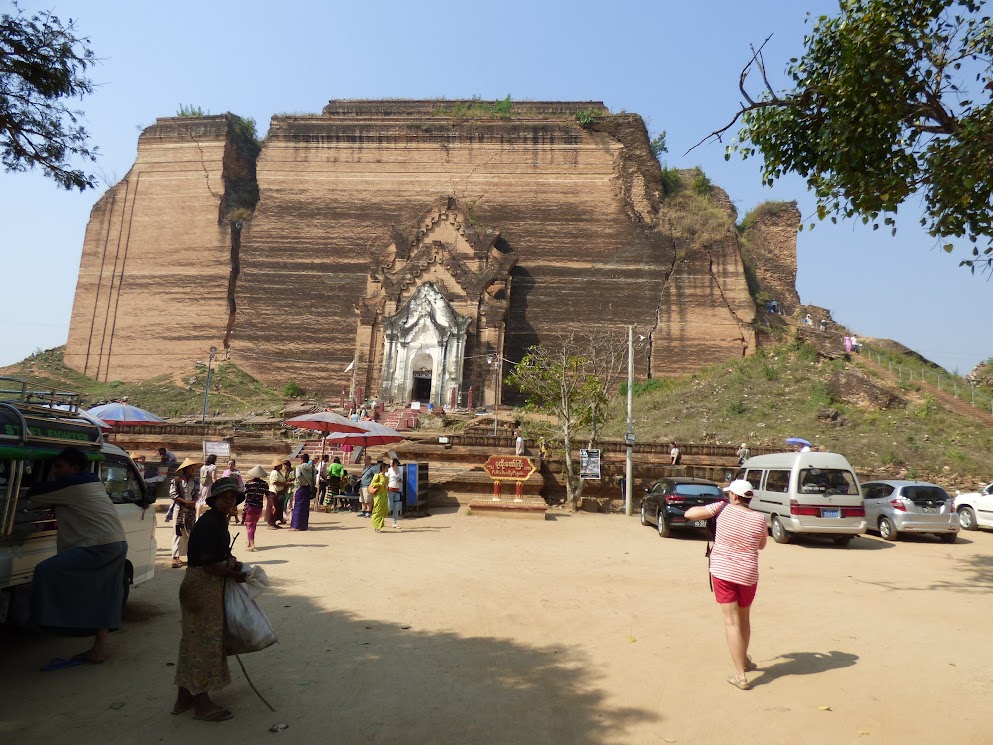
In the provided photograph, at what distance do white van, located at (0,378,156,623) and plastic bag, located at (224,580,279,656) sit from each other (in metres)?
1.85

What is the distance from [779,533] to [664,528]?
215 cm

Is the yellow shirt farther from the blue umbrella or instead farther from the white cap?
the white cap

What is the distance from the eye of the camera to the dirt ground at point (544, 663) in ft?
14.0

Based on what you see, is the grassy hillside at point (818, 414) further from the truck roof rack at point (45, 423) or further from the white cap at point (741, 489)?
the truck roof rack at point (45, 423)

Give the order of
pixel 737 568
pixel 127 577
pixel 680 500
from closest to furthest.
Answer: pixel 737 568, pixel 127 577, pixel 680 500

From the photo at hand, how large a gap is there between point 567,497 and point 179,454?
1261 cm

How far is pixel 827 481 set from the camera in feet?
41.5

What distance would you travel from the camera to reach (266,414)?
3111 cm

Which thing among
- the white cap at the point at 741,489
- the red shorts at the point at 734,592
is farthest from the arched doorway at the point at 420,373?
the red shorts at the point at 734,592

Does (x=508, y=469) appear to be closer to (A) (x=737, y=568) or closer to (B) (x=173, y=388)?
(A) (x=737, y=568)

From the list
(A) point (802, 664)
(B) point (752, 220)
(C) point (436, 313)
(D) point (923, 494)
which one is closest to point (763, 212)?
(B) point (752, 220)

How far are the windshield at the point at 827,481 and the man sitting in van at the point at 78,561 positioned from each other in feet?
37.6

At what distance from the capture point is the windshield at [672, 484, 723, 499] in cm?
1341

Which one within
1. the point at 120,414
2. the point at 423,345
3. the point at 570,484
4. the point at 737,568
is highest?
the point at 423,345
